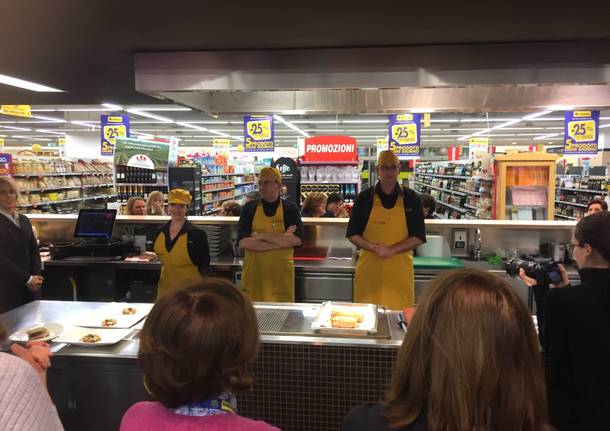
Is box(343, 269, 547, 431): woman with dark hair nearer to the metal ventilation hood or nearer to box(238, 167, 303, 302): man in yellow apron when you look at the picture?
the metal ventilation hood

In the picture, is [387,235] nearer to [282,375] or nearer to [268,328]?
[268,328]

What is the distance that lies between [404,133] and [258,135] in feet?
13.7

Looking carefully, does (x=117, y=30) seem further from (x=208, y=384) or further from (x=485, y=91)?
(x=485, y=91)

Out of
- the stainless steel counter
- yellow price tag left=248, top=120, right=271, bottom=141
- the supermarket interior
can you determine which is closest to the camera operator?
the supermarket interior

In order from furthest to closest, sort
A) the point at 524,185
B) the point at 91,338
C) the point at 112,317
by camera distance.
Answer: the point at 524,185 < the point at 112,317 < the point at 91,338

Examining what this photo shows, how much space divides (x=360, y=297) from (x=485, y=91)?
1.91 metres

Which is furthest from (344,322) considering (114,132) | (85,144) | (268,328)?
(85,144)

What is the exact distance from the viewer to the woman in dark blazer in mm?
3633

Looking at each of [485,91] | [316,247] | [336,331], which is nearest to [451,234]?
[316,247]

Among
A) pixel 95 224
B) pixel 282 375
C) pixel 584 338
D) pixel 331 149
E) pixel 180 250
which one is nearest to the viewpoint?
pixel 584 338

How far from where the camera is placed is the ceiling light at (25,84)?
3.22m

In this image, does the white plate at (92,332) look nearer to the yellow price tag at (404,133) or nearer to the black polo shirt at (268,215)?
the black polo shirt at (268,215)

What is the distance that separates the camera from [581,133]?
1226cm

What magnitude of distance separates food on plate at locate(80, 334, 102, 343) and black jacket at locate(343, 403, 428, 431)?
1.52m
